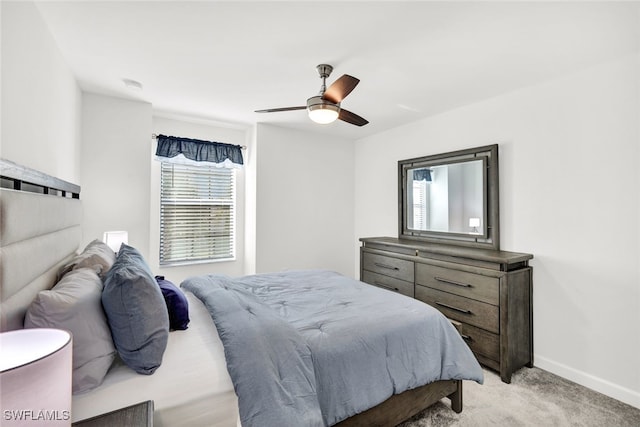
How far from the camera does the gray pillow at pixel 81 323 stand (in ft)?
3.49

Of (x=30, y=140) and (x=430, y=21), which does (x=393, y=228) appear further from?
(x=30, y=140)

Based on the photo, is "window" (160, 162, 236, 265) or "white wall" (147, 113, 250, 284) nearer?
"white wall" (147, 113, 250, 284)

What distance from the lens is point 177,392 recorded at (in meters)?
1.18

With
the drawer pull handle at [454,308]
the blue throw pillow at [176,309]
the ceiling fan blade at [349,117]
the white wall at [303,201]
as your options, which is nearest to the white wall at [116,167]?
the white wall at [303,201]

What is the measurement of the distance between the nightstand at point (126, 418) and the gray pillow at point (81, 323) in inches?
8.5

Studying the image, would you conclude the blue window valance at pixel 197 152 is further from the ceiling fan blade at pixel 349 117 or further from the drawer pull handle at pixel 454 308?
the drawer pull handle at pixel 454 308

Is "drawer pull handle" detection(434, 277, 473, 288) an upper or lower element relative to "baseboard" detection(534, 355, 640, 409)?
upper

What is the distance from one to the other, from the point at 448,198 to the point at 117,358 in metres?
3.24

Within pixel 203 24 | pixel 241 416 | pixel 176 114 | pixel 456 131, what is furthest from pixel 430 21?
pixel 176 114

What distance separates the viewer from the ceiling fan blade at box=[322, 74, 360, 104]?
2002 millimetres

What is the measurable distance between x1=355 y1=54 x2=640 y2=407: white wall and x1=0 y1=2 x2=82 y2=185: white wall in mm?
3574

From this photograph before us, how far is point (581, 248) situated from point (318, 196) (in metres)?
3.03

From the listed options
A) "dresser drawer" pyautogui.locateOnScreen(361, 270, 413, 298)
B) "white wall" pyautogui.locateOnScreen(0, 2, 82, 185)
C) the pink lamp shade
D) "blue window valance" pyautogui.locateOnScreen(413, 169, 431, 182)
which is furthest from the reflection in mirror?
"white wall" pyautogui.locateOnScreen(0, 2, 82, 185)

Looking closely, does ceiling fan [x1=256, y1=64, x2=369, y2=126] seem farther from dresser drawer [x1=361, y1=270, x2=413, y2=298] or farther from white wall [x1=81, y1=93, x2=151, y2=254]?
white wall [x1=81, y1=93, x2=151, y2=254]
